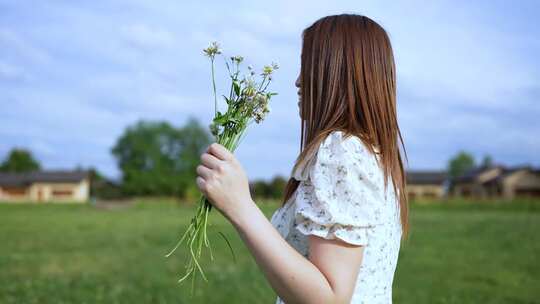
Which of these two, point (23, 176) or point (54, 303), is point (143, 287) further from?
point (23, 176)

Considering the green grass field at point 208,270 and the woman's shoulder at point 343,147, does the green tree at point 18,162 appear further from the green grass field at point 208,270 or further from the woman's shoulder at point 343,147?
the woman's shoulder at point 343,147

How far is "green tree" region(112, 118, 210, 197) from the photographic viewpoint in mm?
87625

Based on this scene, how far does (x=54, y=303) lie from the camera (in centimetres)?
785

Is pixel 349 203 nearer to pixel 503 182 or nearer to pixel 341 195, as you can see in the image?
pixel 341 195

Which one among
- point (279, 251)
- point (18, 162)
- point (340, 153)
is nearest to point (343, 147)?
point (340, 153)

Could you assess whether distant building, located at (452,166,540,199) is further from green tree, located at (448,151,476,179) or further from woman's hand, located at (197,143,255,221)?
woman's hand, located at (197,143,255,221)

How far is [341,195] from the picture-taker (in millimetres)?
1680

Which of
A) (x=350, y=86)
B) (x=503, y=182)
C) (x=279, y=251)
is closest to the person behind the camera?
(x=279, y=251)

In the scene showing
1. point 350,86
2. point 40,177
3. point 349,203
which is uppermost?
point 350,86

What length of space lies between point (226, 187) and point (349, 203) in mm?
335

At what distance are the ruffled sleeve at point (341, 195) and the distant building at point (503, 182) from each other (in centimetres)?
8927

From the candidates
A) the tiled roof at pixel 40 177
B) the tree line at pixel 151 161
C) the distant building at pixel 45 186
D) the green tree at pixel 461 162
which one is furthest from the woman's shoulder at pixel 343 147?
the green tree at pixel 461 162

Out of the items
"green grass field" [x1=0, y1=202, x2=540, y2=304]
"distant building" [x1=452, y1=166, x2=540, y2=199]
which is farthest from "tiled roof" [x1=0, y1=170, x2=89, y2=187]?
"green grass field" [x1=0, y1=202, x2=540, y2=304]

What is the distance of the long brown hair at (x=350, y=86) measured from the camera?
5.87 feet
